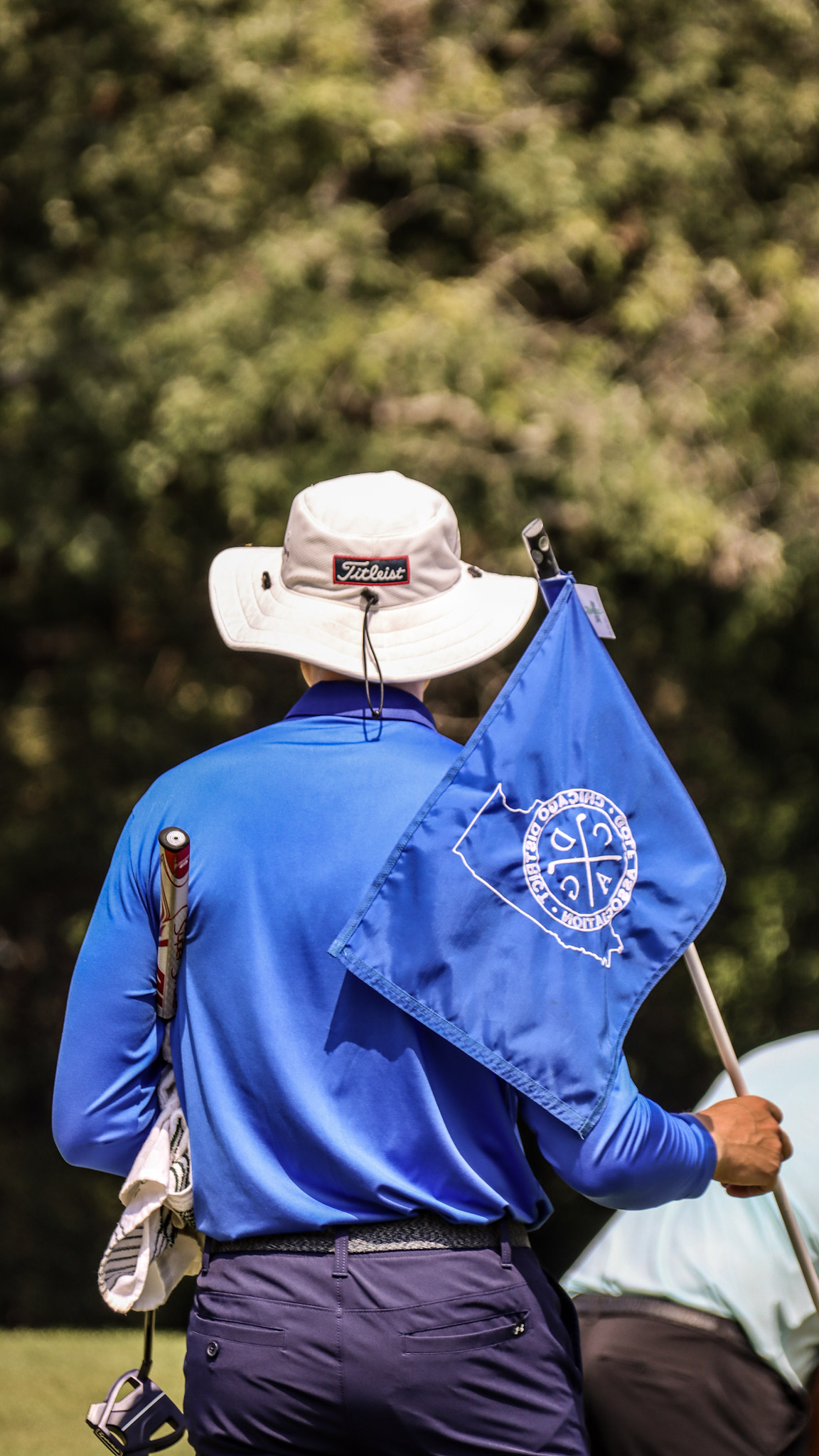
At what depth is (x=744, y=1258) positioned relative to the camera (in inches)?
85.3

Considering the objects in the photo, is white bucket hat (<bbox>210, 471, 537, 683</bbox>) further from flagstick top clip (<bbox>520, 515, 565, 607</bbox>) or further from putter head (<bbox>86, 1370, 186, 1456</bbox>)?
putter head (<bbox>86, 1370, 186, 1456</bbox>)

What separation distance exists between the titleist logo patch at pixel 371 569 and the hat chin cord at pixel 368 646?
0.02 metres

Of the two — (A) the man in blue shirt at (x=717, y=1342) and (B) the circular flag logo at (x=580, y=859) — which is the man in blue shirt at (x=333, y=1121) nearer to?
(B) the circular flag logo at (x=580, y=859)

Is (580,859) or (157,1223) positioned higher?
(580,859)

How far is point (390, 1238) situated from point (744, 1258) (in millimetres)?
792

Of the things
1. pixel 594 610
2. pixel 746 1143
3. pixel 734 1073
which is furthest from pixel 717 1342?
pixel 594 610

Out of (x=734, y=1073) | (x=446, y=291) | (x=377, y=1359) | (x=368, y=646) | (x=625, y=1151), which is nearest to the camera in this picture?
(x=377, y=1359)

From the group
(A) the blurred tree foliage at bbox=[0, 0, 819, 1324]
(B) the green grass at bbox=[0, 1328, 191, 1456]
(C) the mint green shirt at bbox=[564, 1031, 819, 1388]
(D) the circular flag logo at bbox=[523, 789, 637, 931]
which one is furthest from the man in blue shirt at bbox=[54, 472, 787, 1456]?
(A) the blurred tree foliage at bbox=[0, 0, 819, 1324]

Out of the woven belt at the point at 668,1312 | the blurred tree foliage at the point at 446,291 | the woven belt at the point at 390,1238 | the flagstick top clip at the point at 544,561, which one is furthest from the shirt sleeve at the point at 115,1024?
the blurred tree foliage at the point at 446,291

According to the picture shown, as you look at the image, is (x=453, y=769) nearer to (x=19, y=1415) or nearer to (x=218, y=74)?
(x=19, y=1415)

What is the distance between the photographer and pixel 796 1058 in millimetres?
2398

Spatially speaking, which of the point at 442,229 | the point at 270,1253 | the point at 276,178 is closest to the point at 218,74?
the point at 276,178

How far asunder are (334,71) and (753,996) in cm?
481

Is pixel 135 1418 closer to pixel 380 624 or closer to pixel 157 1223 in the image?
pixel 157 1223
